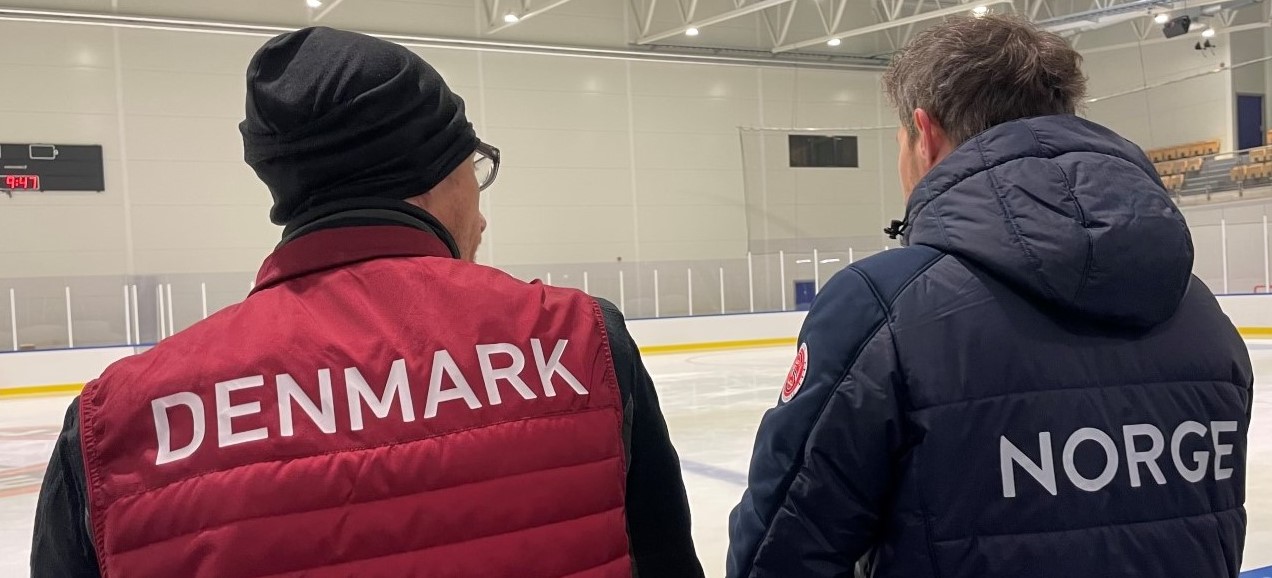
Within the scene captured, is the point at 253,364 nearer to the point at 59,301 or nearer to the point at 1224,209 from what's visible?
the point at 59,301

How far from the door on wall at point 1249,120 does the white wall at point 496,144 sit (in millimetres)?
5512

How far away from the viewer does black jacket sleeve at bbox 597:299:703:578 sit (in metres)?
1.02

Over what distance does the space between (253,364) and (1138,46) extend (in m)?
20.5

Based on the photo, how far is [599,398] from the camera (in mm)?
949

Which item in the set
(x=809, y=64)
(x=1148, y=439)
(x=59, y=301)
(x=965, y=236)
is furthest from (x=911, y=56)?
(x=809, y=64)

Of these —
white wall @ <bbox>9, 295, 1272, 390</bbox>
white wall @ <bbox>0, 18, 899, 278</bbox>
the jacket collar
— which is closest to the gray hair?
the jacket collar

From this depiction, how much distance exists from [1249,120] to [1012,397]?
1816 cm

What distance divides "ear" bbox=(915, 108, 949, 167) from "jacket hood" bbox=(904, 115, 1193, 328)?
0.12m

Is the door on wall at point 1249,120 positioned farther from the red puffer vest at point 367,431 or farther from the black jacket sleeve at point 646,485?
the red puffer vest at point 367,431

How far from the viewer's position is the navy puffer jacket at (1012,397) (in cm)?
109

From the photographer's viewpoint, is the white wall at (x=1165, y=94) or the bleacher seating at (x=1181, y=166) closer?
the white wall at (x=1165, y=94)

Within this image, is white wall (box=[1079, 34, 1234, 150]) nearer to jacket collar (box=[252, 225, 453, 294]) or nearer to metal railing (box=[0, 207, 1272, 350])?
metal railing (box=[0, 207, 1272, 350])

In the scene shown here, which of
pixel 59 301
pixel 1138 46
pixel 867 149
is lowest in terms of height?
pixel 59 301

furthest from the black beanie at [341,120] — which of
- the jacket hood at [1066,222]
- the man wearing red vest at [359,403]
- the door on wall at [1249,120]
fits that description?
the door on wall at [1249,120]
